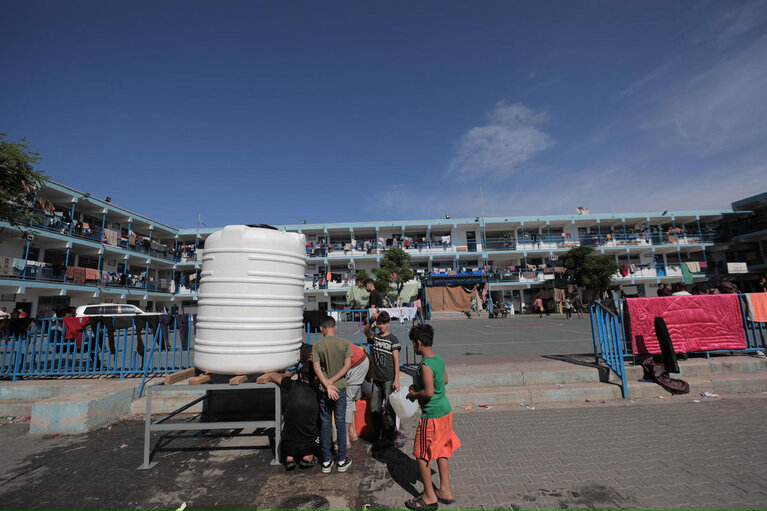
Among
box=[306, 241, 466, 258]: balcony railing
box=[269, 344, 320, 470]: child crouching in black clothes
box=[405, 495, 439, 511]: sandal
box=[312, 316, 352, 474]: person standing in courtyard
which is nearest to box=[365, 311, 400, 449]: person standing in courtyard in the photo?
box=[312, 316, 352, 474]: person standing in courtyard

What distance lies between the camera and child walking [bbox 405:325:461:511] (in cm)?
289

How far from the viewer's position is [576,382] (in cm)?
623

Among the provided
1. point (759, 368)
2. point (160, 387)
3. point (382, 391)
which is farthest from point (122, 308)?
point (759, 368)

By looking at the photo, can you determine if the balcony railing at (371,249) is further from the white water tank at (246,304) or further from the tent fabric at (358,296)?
the white water tank at (246,304)

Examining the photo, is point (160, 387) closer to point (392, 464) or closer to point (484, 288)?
point (392, 464)

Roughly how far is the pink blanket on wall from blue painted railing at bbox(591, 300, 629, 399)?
537mm

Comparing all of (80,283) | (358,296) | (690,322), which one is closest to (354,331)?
(358,296)

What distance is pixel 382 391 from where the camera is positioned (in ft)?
14.9

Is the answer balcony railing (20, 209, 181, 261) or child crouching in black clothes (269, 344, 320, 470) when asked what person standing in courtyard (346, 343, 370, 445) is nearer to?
child crouching in black clothes (269, 344, 320, 470)

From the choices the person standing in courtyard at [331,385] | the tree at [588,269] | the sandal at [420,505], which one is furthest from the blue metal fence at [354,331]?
the tree at [588,269]

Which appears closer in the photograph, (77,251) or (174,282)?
(77,251)

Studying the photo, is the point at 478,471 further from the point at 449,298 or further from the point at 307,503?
the point at 449,298

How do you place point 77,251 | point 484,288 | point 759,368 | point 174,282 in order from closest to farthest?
point 759,368
point 77,251
point 484,288
point 174,282

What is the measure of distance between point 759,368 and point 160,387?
10.4m
